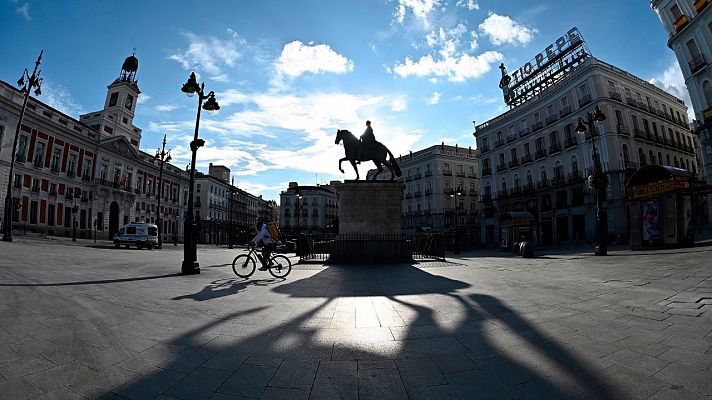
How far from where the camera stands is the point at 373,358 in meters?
3.24

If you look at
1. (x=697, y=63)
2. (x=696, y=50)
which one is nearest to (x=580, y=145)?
(x=697, y=63)

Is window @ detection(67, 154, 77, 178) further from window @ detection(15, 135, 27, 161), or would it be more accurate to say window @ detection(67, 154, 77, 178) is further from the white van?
the white van

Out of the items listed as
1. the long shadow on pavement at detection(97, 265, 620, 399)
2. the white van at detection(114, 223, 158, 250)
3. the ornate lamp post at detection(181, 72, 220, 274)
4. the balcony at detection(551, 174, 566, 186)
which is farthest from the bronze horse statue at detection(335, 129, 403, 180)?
the balcony at detection(551, 174, 566, 186)

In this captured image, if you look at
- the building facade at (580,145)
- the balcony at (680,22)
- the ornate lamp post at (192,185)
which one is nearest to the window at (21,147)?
the ornate lamp post at (192,185)

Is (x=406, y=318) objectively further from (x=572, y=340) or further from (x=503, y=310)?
(x=572, y=340)

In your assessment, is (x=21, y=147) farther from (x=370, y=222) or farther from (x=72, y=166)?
(x=370, y=222)

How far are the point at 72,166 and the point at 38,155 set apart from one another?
486 centimetres

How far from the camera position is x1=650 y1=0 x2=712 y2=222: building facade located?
23703 millimetres

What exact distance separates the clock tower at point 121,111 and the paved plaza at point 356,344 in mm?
51884

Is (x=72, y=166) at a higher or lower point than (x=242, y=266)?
higher

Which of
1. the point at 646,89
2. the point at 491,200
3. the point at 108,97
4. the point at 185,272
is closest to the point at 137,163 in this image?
the point at 108,97

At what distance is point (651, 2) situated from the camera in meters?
28.2

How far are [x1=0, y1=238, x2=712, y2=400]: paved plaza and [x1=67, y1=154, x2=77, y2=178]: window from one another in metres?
43.4

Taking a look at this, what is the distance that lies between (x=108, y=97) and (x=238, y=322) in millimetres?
63567
